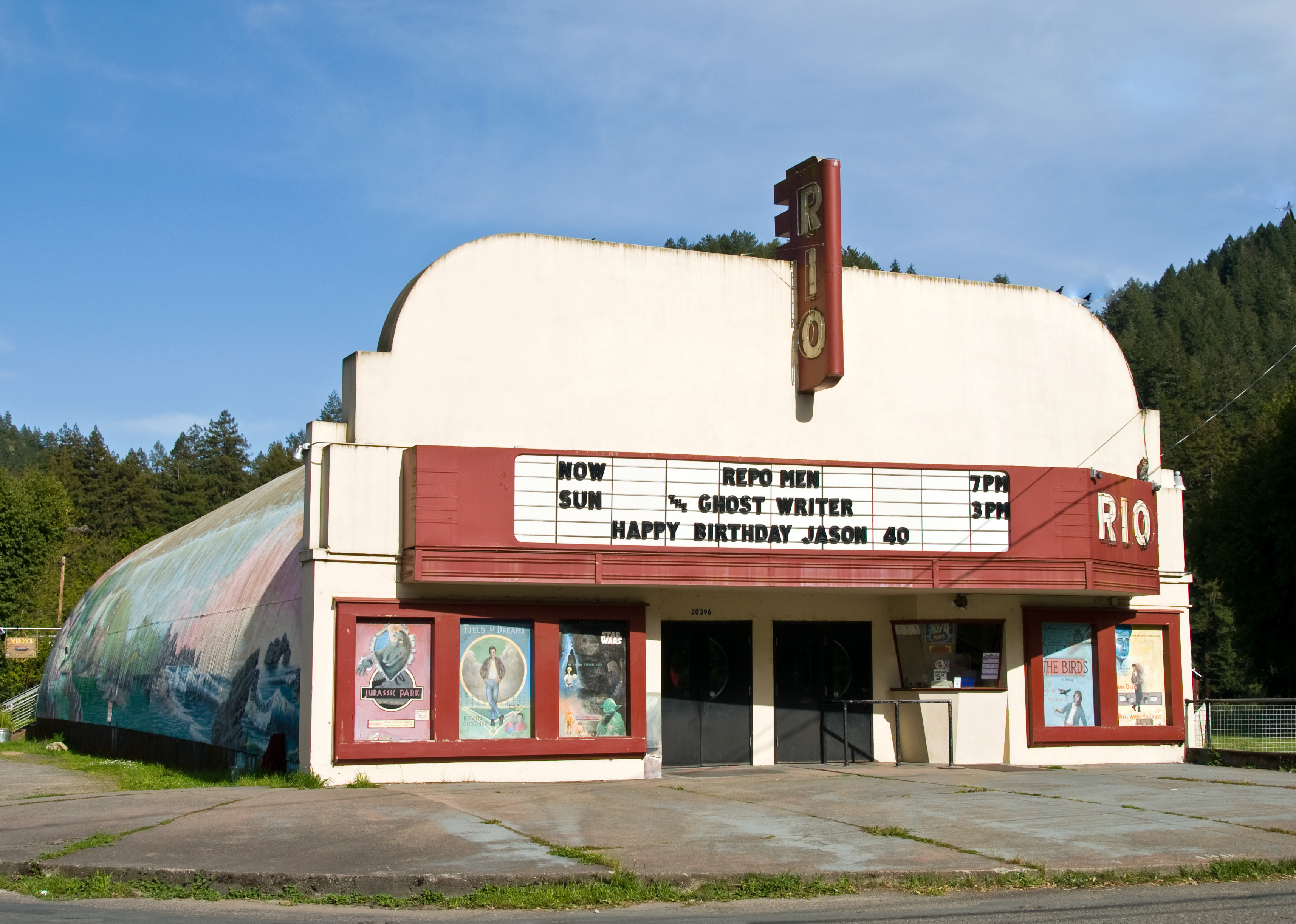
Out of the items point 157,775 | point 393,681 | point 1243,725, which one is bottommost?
point 157,775

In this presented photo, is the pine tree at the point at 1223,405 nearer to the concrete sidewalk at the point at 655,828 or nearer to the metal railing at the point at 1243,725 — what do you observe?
the metal railing at the point at 1243,725

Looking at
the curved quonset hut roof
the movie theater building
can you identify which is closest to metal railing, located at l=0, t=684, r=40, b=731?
the curved quonset hut roof

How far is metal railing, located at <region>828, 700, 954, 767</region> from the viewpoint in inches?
795

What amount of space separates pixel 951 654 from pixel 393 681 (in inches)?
350

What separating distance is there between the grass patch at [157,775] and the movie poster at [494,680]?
214cm

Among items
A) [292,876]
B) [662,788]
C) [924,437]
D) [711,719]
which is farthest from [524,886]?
[924,437]

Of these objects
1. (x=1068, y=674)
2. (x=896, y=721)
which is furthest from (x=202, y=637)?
(x=1068, y=674)

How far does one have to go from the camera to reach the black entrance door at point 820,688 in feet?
66.5

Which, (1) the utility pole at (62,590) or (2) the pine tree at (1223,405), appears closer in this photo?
(2) the pine tree at (1223,405)

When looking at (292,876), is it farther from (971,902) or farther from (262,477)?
(262,477)

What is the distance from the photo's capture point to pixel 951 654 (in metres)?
20.5

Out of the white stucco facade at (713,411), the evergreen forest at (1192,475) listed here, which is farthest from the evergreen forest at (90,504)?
the white stucco facade at (713,411)

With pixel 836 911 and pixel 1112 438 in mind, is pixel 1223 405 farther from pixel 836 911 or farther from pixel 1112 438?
pixel 836 911

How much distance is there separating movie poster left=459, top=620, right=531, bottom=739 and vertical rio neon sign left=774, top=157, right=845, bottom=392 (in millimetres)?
5749
